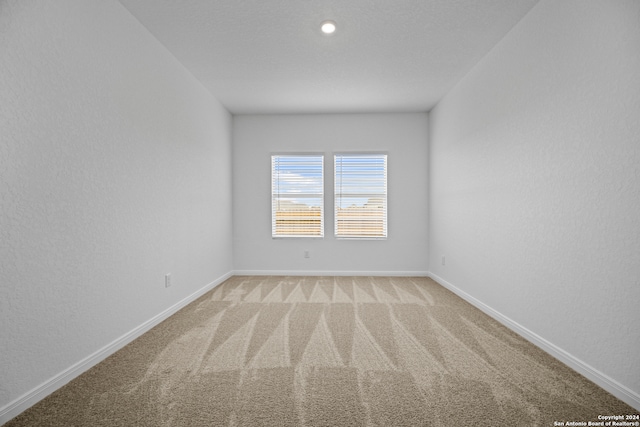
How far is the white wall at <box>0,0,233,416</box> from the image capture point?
1.48m

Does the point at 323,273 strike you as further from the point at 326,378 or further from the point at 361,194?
the point at 326,378

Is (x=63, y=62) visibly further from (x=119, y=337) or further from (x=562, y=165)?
(x=562, y=165)

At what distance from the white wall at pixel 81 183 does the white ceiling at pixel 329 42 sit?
404 millimetres

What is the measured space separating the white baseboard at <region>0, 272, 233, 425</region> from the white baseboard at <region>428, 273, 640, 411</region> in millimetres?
3245

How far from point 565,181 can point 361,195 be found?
9.87 ft

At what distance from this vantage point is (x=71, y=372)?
176 cm

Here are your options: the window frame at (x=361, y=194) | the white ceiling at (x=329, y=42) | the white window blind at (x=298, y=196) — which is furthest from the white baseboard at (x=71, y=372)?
the window frame at (x=361, y=194)

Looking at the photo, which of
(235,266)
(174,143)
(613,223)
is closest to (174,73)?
(174,143)

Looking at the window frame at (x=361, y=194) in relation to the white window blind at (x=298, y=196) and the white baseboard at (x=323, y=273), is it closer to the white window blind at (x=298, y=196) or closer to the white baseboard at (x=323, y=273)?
the white window blind at (x=298, y=196)

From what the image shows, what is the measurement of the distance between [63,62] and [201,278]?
2611 mm

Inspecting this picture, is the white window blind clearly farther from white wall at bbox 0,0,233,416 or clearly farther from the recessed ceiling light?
the recessed ceiling light

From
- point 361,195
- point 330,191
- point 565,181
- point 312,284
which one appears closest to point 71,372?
point 312,284

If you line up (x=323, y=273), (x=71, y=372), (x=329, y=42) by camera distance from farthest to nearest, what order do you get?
1. (x=323, y=273)
2. (x=329, y=42)
3. (x=71, y=372)

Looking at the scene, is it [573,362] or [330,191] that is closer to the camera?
[573,362]
